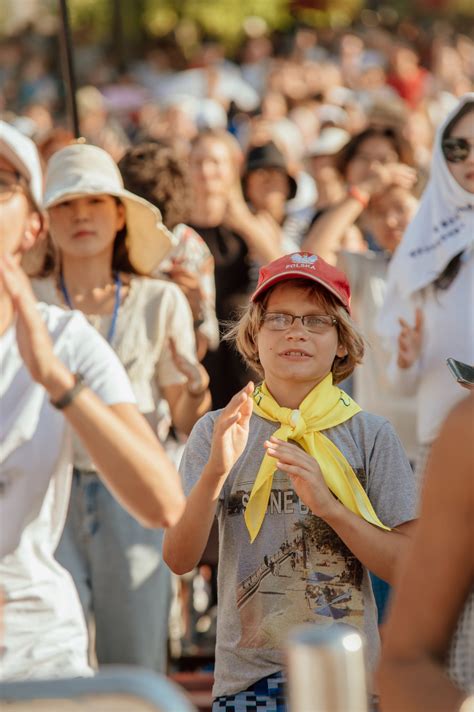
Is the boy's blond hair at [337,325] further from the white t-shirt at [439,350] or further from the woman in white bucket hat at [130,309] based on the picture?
the white t-shirt at [439,350]

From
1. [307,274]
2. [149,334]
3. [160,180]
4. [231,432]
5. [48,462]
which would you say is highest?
[160,180]

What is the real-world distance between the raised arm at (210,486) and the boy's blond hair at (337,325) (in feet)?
1.56

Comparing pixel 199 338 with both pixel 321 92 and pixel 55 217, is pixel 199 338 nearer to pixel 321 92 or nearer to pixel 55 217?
pixel 55 217

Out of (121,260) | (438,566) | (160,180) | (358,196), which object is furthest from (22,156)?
(358,196)

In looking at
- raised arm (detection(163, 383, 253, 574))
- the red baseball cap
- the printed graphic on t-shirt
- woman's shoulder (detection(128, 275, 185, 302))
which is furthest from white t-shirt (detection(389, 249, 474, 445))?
raised arm (detection(163, 383, 253, 574))

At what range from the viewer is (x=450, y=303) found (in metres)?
4.95

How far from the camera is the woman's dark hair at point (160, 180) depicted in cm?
574

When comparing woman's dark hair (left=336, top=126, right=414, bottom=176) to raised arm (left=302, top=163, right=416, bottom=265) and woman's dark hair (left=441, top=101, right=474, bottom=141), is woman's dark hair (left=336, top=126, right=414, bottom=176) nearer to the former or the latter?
raised arm (left=302, top=163, right=416, bottom=265)

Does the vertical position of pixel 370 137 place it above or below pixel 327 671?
above

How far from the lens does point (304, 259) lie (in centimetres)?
345

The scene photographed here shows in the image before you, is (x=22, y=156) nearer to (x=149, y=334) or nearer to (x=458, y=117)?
(x=149, y=334)

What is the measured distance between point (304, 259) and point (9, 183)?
79 centimetres

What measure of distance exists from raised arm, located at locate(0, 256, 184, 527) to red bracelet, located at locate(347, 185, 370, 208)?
3596 millimetres

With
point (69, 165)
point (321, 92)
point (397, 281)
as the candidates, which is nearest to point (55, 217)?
point (69, 165)
